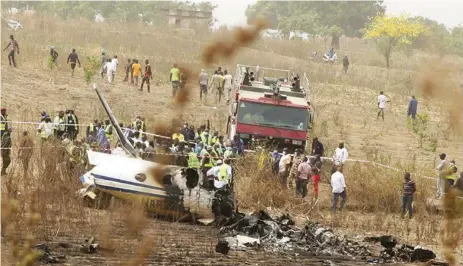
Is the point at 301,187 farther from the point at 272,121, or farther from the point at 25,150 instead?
the point at 25,150

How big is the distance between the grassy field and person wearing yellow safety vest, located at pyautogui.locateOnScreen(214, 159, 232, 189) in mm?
2030

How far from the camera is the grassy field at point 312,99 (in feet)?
66.8

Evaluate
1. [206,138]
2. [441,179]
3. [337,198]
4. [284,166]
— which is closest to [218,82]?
[206,138]

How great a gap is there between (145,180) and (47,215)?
2.03 m

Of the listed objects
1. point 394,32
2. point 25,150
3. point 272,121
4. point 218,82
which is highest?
point 394,32

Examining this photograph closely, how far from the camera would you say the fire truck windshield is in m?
23.5

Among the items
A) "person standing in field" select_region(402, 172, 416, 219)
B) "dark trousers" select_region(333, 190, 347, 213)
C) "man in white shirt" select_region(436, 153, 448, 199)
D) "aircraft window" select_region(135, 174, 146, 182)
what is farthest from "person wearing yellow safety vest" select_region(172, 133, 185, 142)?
"man in white shirt" select_region(436, 153, 448, 199)

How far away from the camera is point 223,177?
18641 millimetres

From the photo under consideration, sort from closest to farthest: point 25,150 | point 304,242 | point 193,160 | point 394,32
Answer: point 304,242 → point 25,150 → point 193,160 → point 394,32

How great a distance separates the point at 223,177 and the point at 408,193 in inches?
188

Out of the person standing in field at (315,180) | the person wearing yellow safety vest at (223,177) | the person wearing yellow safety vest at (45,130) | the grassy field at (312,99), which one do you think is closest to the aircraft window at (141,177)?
the grassy field at (312,99)

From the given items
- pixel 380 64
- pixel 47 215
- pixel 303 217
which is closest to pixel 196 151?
pixel 303 217

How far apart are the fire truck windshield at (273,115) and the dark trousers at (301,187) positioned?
221 cm

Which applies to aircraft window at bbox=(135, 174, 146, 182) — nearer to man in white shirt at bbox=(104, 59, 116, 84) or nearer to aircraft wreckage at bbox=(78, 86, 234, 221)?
aircraft wreckage at bbox=(78, 86, 234, 221)
